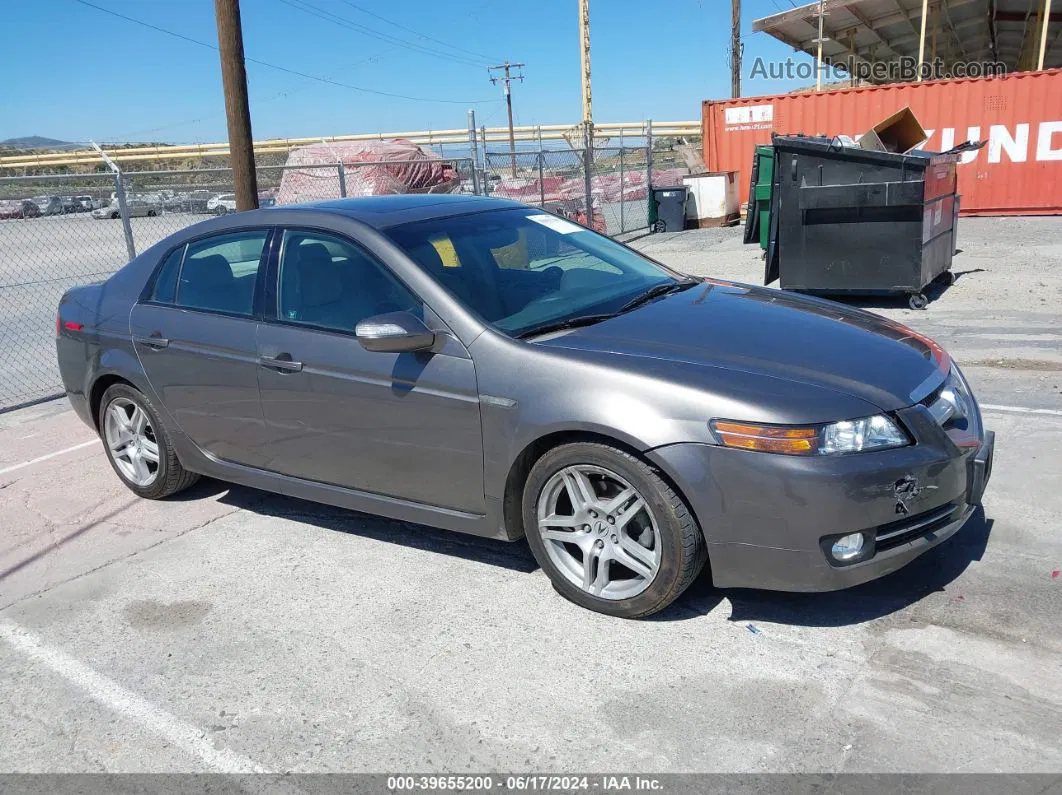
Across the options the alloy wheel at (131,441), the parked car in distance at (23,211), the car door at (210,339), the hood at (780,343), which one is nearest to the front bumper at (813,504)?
the hood at (780,343)

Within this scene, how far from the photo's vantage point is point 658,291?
4227mm

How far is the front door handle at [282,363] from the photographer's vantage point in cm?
403

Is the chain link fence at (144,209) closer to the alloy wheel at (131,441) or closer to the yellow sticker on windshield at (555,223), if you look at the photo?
the alloy wheel at (131,441)

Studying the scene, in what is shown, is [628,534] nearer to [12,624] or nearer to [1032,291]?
[12,624]

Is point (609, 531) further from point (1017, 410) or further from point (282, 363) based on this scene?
point (1017, 410)

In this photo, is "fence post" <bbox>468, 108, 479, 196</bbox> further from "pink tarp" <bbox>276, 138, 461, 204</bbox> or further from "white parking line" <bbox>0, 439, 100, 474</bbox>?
"white parking line" <bbox>0, 439, 100, 474</bbox>

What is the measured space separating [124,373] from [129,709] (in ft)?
7.33

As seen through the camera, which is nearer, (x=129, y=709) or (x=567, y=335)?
(x=129, y=709)

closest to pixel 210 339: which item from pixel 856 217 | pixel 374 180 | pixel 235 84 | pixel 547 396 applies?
pixel 547 396

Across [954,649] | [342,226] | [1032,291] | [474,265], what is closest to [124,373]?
[342,226]

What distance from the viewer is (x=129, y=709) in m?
3.13

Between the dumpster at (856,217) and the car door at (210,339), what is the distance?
6842mm

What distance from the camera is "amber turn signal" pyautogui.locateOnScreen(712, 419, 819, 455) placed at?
118 inches

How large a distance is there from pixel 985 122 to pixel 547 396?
18731 mm
